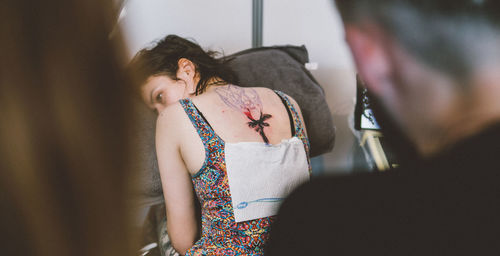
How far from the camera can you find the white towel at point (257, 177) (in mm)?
813

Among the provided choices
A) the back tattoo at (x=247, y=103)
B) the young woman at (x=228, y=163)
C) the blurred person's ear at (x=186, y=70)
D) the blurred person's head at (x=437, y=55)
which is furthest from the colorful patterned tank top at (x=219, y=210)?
the blurred person's head at (x=437, y=55)

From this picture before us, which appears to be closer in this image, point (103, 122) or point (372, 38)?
point (103, 122)

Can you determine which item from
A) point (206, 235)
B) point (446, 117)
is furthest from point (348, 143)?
point (446, 117)

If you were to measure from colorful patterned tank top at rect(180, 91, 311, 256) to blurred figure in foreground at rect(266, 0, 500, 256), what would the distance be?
0.40 m

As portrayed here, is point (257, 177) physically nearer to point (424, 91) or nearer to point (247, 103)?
point (247, 103)

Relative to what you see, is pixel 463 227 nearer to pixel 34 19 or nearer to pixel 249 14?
pixel 34 19

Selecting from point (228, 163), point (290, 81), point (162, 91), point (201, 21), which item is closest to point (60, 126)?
point (228, 163)

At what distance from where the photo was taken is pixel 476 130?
0.38 meters

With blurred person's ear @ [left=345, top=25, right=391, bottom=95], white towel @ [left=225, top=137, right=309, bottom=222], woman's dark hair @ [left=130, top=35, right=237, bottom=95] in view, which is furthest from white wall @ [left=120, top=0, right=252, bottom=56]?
blurred person's ear @ [left=345, top=25, right=391, bottom=95]

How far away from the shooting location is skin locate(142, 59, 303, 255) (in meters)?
0.86

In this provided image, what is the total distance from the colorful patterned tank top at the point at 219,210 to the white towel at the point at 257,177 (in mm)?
26

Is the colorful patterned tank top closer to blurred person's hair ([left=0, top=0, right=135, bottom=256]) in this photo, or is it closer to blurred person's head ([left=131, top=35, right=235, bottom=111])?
blurred person's head ([left=131, top=35, right=235, bottom=111])

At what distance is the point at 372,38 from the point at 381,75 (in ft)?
0.18

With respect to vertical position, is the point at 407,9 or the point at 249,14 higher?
the point at 249,14
